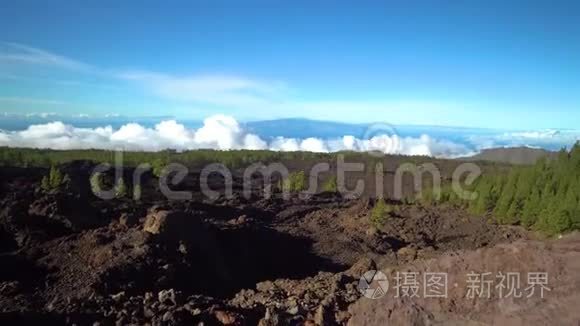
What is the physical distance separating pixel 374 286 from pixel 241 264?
406 inches

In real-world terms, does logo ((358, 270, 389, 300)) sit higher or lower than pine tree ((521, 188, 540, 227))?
higher

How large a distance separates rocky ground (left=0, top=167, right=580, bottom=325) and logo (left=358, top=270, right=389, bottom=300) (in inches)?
9.3

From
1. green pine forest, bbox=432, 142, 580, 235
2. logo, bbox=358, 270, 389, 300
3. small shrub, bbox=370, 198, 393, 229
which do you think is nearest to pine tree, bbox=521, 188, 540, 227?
green pine forest, bbox=432, 142, 580, 235

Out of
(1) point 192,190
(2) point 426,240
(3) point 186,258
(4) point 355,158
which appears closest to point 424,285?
(3) point 186,258

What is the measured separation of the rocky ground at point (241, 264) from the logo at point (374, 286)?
0.77 ft

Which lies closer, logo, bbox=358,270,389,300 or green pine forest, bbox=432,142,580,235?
logo, bbox=358,270,389,300

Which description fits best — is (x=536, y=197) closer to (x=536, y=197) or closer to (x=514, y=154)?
(x=536, y=197)

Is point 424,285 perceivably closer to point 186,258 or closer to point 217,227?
point 186,258

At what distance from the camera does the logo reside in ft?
37.6

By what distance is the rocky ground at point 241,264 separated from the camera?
10641mm

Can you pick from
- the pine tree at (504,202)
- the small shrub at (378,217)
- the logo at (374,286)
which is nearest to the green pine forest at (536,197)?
the pine tree at (504,202)

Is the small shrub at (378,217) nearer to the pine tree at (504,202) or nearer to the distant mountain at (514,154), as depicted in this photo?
the pine tree at (504,202)

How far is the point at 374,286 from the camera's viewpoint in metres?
11.8

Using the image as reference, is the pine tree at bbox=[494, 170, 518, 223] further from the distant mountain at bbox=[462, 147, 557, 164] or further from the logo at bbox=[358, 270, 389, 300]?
the distant mountain at bbox=[462, 147, 557, 164]
